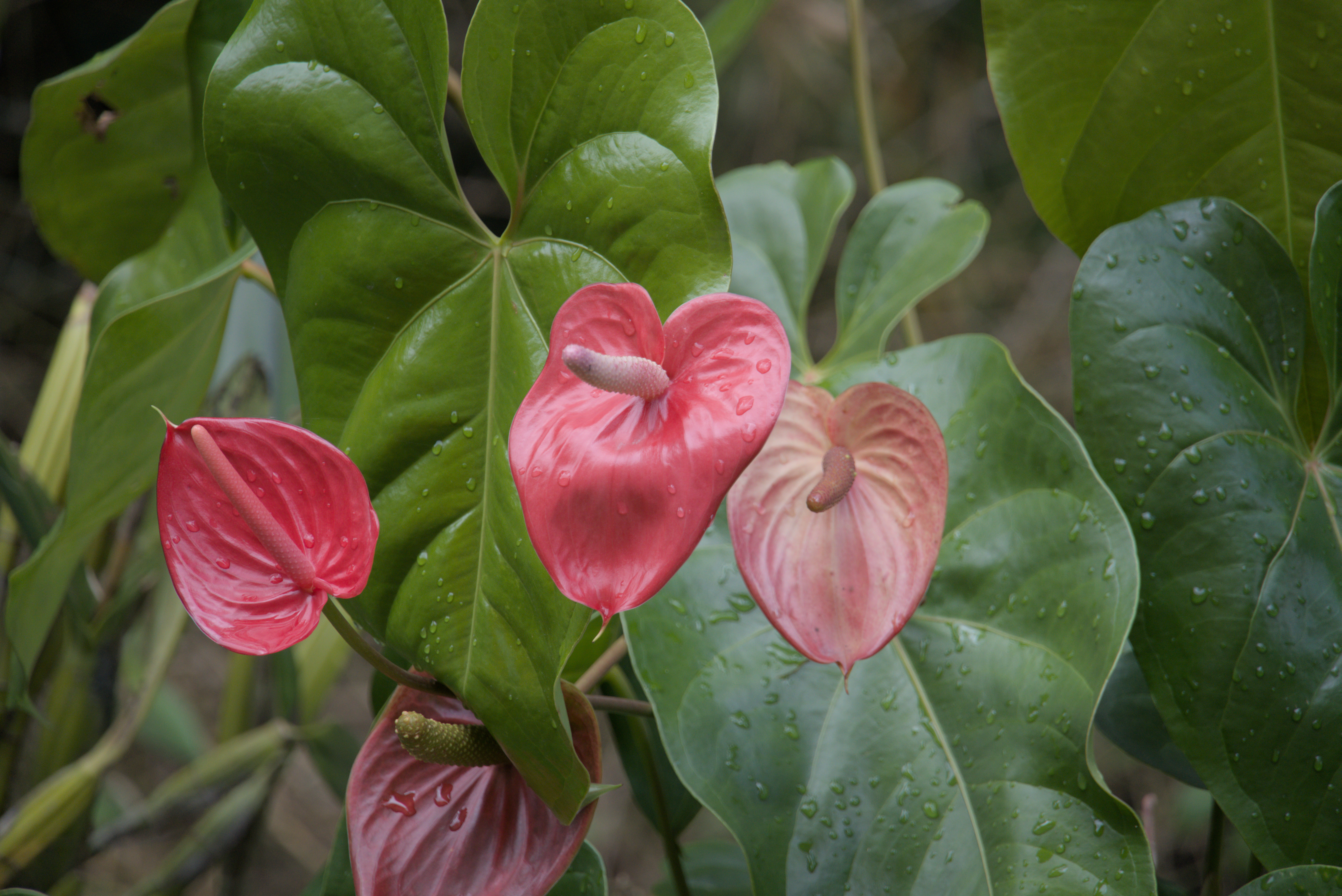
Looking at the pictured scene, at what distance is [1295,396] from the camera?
47 cm

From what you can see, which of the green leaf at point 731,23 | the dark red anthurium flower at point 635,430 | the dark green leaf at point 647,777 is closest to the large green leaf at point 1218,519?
the dark red anthurium flower at point 635,430

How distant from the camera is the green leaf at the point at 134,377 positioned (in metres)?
0.46

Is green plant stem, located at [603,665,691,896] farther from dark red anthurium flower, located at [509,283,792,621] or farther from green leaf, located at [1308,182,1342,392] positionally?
green leaf, located at [1308,182,1342,392]

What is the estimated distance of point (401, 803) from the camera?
1.23 feet

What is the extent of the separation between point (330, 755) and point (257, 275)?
451mm

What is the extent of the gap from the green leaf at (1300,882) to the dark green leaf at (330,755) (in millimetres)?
676

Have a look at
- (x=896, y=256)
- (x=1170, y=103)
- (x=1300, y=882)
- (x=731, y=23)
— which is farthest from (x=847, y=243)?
(x=1300, y=882)

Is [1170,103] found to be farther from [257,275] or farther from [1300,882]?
[257,275]

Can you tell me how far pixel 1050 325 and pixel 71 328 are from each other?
1866mm

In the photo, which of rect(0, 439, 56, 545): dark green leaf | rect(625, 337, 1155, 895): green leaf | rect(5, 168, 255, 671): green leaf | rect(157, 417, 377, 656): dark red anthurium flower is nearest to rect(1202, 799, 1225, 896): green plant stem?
rect(625, 337, 1155, 895): green leaf

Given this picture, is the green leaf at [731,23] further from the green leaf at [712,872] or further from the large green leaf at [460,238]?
the green leaf at [712,872]

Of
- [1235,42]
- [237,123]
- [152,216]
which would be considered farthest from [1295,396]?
[152,216]

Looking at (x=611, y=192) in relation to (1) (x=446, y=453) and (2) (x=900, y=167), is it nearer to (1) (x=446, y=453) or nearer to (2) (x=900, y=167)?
(1) (x=446, y=453)

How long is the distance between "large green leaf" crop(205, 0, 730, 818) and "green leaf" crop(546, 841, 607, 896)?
0.37ft
